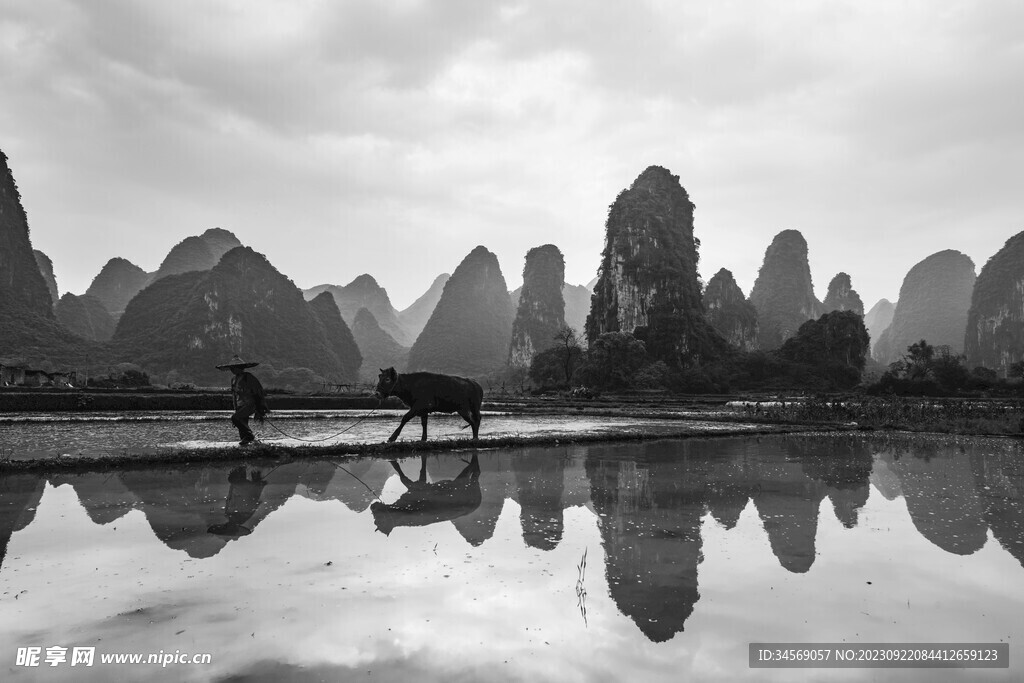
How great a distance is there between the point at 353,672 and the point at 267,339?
138 metres

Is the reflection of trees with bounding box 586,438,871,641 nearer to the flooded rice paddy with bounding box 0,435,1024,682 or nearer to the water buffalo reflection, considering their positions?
the flooded rice paddy with bounding box 0,435,1024,682

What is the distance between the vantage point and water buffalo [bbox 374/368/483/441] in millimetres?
13625

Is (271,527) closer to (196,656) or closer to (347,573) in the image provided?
(347,573)

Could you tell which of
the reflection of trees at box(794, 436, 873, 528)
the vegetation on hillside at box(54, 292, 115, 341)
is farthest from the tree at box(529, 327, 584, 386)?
the vegetation on hillside at box(54, 292, 115, 341)

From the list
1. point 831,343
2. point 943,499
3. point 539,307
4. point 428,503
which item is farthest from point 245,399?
point 539,307

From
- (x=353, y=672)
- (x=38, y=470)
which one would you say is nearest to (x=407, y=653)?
(x=353, y=672)

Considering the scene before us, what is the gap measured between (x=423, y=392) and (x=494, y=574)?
370 inches

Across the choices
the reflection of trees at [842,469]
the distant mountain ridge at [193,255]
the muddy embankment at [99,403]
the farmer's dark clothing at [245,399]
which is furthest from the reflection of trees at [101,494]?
the distant mountain ridge at [193,255]

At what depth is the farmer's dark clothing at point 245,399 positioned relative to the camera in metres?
12.7

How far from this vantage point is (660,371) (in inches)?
2499

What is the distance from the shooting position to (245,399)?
42.0 feet

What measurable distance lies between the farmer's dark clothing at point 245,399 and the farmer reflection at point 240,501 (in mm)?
2561

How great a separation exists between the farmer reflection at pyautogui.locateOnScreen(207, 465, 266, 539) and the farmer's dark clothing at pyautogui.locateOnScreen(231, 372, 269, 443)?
2.56m

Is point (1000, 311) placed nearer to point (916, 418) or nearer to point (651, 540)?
point (916, 418)
